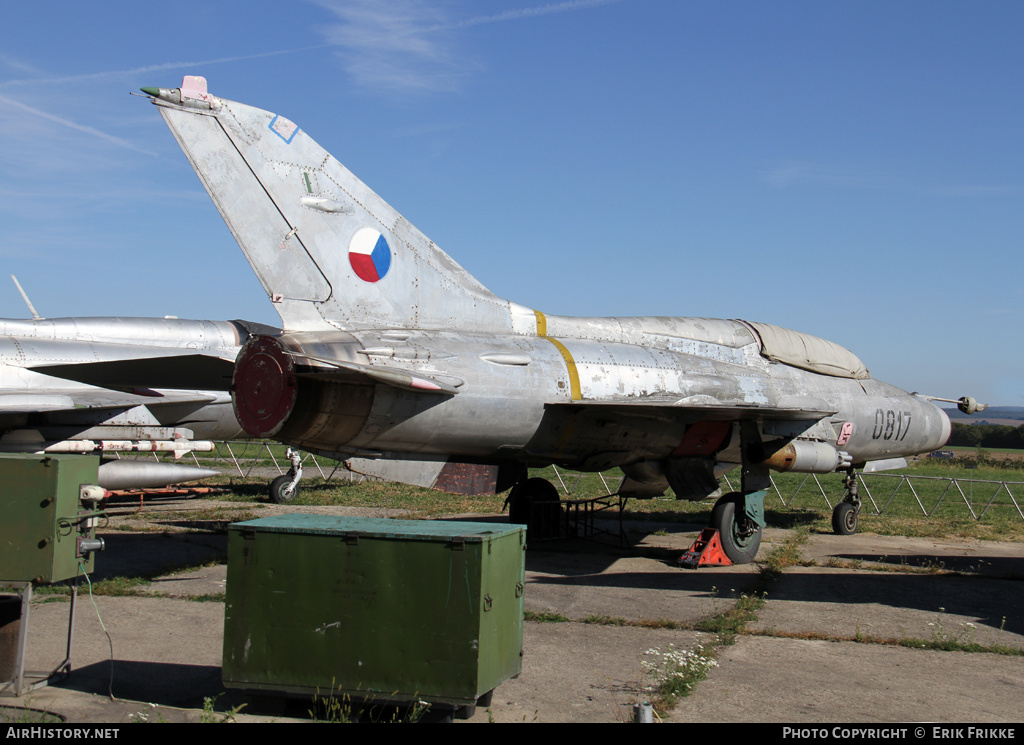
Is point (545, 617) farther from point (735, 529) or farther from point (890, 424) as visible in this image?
point (890, 424)

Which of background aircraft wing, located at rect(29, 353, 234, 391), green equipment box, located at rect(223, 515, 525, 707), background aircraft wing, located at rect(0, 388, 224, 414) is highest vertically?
background aircraft wing, located at rect(29, 353, 234, 391)

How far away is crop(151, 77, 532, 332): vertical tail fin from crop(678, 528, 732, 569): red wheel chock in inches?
178

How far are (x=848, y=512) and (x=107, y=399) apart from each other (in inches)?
556

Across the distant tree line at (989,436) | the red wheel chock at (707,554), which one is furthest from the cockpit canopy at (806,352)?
the distant tree line at (989,436)

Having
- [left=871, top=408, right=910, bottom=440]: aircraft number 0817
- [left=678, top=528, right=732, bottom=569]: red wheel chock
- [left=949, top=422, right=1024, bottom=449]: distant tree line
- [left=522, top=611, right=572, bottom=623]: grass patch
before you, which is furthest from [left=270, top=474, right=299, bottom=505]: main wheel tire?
[left=949, top=422, right=1024, bottom=449]: distant tree line

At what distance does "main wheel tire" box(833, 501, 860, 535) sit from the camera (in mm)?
14875

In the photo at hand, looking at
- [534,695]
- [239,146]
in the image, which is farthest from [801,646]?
[239,146]

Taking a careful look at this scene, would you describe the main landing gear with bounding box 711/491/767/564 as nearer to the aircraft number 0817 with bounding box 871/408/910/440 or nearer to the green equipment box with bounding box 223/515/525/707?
the aircraft number 0817 with bounding box 871/408/910/440

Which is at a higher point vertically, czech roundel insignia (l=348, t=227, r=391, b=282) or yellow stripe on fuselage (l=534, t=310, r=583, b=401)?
czech roundel insignia (l=348, t=227, r=391, b=282)

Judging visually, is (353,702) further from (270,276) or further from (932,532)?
(932,532)

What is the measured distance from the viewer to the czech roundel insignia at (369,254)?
934 centimetres

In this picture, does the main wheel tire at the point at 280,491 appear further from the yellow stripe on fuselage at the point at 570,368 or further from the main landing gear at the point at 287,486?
the yellow stripe on fuselage at the point at 570,368

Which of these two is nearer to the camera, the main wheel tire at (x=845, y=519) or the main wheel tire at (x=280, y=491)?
the main wheel tire at (x=845, y=519)

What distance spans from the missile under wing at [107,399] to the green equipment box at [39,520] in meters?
8.28
